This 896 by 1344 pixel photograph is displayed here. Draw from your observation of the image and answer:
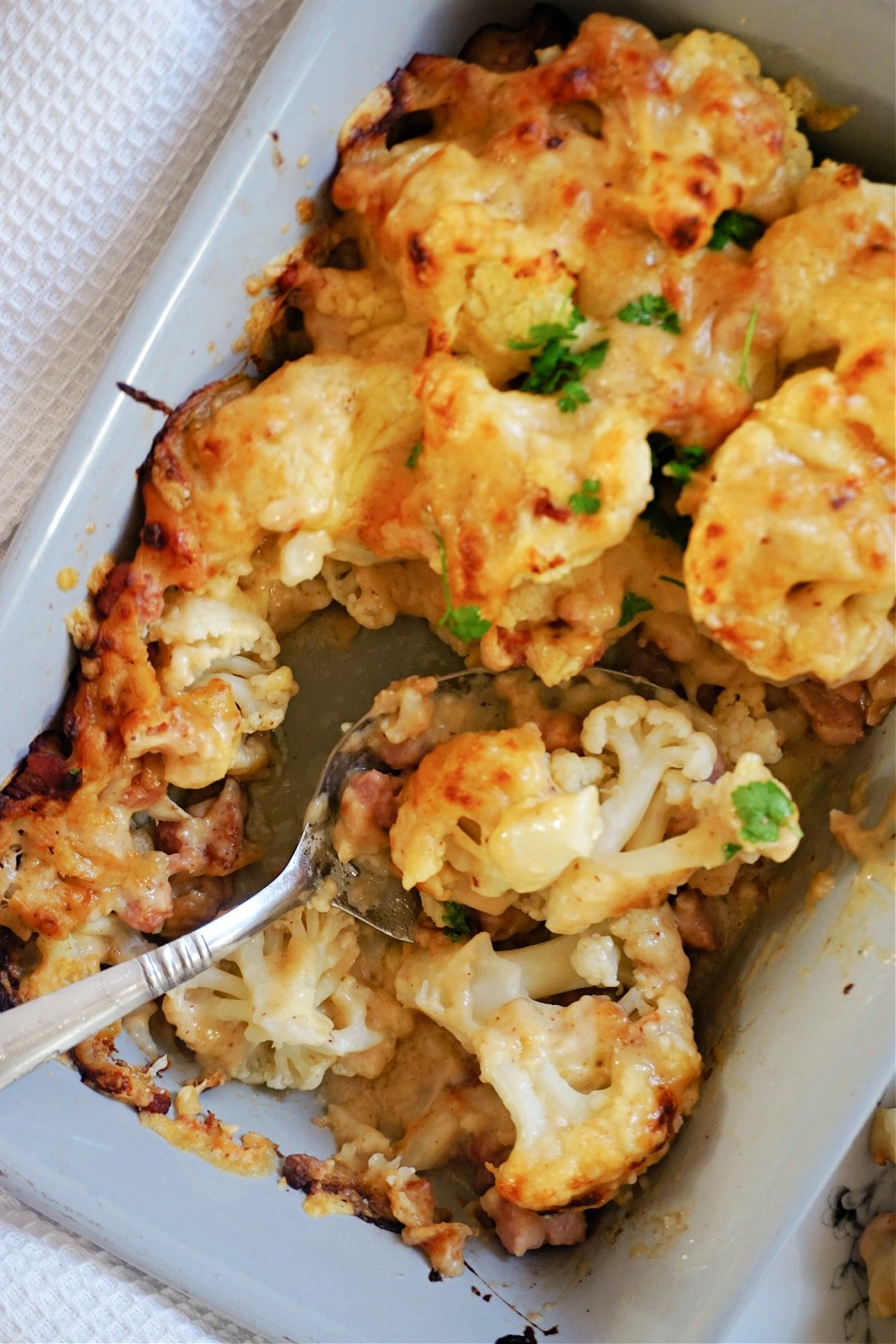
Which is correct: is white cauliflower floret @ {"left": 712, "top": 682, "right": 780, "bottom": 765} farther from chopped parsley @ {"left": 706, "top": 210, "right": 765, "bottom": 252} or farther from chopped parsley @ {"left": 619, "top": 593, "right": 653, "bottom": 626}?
chopped parsley @ {"left": 706, "top": 210, "right": 765, "bottom": 252}

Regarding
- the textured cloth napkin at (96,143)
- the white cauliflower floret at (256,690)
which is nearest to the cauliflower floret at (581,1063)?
the white cauliflower floret at (256,690)

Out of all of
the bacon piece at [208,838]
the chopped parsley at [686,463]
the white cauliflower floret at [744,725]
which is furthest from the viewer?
the bacon piece at [208,838]

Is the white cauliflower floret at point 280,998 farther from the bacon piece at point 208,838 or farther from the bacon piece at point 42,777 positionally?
the bacon piece at point 42,777

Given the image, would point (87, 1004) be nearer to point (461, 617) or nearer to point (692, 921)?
point (461, 617)

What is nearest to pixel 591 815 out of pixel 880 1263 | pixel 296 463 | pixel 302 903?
pixel 302 903

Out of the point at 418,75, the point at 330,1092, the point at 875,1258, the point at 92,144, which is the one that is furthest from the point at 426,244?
the point at 875,1258

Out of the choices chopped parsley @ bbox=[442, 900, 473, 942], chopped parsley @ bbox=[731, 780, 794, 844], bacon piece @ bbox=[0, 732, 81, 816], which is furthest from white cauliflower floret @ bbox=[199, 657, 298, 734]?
chopped parsley @ bbox=[731, 780, 794, 844]
